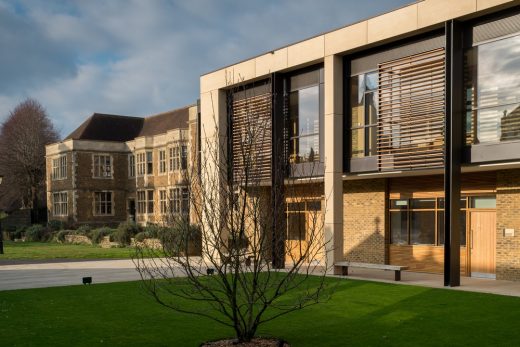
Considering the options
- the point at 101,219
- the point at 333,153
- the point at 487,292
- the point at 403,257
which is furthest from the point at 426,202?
the point at 101,219

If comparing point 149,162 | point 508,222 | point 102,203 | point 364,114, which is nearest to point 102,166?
point 102,203

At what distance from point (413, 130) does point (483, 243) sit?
3.98 metres

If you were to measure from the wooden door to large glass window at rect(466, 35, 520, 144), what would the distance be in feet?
8.87

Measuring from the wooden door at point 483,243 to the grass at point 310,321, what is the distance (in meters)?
3.16

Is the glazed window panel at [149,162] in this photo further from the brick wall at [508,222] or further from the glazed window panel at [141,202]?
the brick wall at [508,222]

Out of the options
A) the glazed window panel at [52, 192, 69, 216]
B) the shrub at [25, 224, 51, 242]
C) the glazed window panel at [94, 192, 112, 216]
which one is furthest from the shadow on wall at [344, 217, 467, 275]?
the glazed window panel at [52, 192, 69, 216]

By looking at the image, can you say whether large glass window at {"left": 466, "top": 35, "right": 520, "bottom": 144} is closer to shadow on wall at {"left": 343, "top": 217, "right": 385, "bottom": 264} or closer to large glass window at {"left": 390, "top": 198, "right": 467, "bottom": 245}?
large glass window at {"left": 390, "top": 198, "right": 467, "bottom": 245}

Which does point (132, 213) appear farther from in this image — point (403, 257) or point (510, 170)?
point (510, 170)

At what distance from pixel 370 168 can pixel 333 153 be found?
1.25 metres

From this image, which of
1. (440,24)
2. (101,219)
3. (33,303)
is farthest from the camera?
(101,219)

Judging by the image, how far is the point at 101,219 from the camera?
42562 mm

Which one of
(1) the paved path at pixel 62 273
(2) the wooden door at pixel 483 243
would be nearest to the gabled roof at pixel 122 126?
(1) the paved path at pixel 62 273

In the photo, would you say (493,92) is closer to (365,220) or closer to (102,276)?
(365,220)

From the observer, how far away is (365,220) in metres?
18.6
